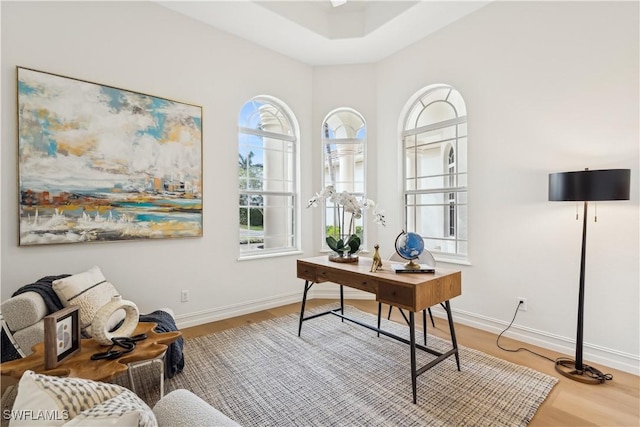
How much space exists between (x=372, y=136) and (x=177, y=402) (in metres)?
3.90

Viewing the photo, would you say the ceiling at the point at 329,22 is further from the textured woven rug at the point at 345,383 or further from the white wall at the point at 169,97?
the textured woven rug at the point at 345,383

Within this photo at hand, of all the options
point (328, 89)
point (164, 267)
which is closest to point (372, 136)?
point (328, 89)

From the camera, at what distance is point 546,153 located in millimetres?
2822

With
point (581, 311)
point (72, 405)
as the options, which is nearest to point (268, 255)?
point (581, 311)

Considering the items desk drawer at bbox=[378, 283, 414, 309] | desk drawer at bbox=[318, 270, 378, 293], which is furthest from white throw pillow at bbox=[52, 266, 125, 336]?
desk drawer at bbox=[378, 283, 414, 309]

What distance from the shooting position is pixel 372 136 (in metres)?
4.38

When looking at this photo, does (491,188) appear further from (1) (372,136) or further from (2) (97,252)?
(2) (97,252)

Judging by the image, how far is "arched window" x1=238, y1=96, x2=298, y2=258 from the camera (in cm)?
395

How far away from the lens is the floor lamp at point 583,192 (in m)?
2.17

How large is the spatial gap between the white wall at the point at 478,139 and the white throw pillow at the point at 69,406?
7.50 ft

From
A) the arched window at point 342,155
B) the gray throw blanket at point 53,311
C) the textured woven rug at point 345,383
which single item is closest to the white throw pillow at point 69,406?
the textured woven rug at point 345,383

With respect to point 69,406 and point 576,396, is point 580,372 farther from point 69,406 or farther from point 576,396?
point 69,406

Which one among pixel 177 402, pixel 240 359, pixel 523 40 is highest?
pixel 523 40

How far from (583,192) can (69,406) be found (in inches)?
116
